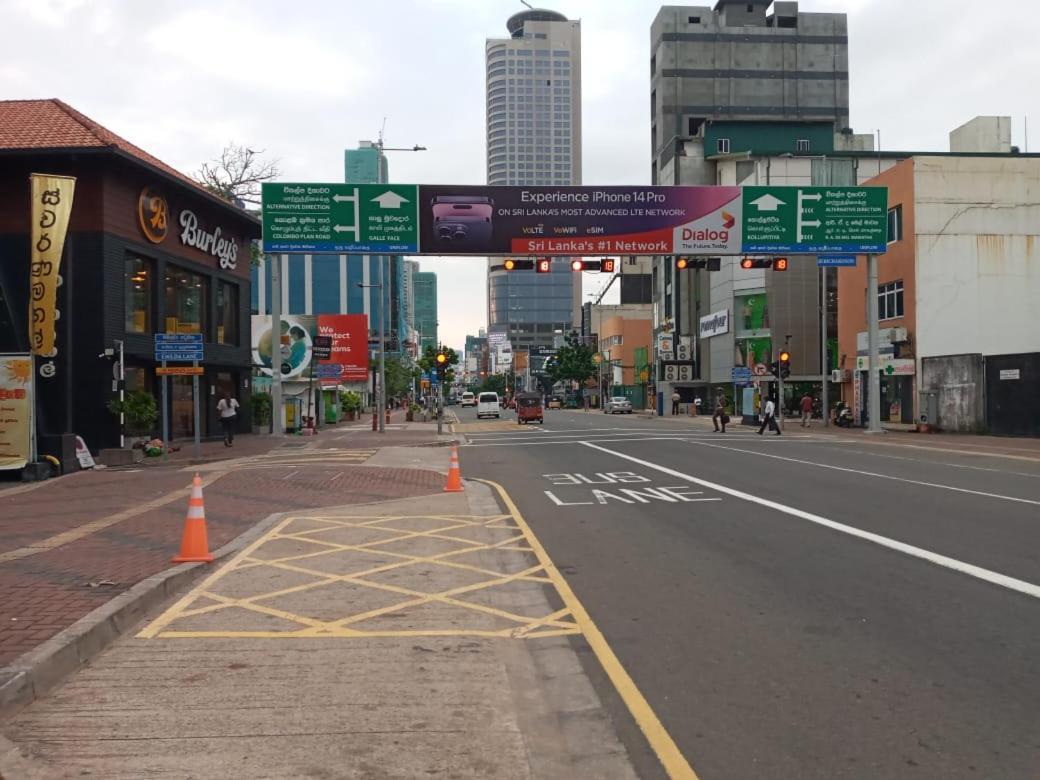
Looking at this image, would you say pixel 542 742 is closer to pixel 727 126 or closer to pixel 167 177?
pixel 167 177

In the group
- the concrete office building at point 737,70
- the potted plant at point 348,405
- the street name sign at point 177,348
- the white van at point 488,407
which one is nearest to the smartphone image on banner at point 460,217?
the street name sign at point 177,348

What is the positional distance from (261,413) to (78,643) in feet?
105

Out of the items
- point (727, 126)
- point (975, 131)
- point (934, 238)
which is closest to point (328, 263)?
point (727, 126)

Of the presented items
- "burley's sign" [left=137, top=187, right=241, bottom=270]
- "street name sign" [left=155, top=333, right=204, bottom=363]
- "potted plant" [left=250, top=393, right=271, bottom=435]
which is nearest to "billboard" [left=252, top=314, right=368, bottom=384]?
"potted plant" [left=250, top=393, right=271, bottom=435]

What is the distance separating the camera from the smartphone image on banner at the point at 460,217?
28578mm

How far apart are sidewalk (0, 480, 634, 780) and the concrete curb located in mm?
95

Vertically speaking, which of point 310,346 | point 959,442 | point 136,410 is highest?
point 310,346

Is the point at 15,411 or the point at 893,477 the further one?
the point at 15,411

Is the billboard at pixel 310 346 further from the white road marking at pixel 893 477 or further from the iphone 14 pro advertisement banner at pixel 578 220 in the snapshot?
the white road marking at pixel 893 477

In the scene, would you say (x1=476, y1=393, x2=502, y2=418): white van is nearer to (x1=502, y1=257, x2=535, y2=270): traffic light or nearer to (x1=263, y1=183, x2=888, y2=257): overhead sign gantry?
(x1=502, y1=257, x2=535, y2=270): traffic light

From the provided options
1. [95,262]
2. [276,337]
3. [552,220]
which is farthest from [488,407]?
[95,262]

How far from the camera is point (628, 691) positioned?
5125 mm

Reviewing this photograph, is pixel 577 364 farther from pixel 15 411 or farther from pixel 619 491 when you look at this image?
pixel 619 491

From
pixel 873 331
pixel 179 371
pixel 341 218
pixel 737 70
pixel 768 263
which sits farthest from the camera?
pixel 737 70
